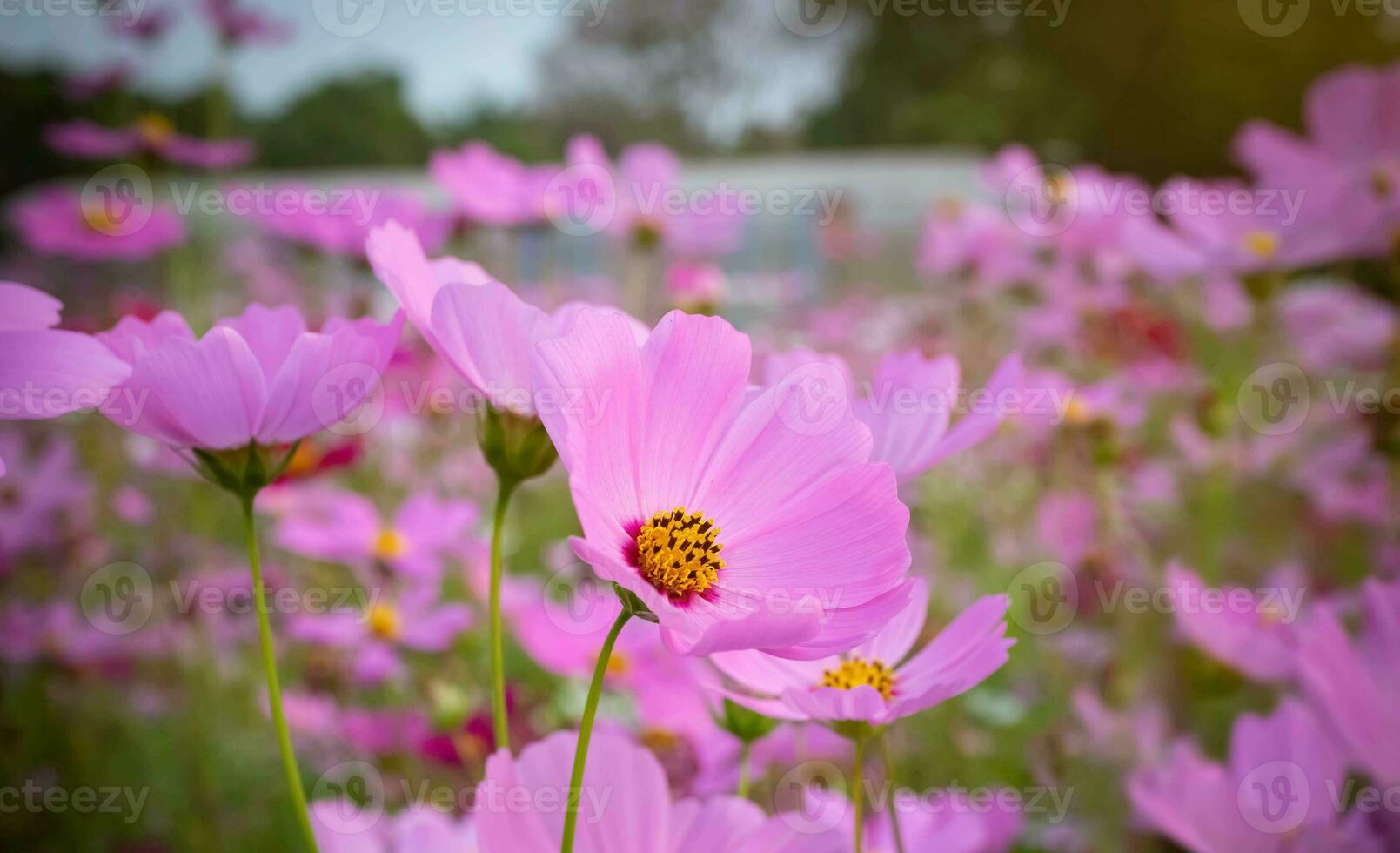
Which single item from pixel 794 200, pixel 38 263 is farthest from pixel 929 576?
pixel 38 263

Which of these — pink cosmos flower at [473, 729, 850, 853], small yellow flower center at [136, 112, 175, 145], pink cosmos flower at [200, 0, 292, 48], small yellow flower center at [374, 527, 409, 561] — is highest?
pink cosmos flower at [200, 0, 292, 48]

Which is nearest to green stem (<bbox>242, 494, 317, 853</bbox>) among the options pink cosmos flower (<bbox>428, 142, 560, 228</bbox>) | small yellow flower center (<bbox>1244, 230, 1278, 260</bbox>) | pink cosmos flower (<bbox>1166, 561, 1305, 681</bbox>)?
pink cosmos flower (<bbox>1166, 561, 1305, 681</bbox>)

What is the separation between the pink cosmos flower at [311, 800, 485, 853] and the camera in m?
0.22

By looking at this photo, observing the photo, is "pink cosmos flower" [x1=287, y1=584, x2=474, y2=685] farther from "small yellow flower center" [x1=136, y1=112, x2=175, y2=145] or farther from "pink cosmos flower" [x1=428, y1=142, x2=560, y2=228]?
"small yellow flower center" [x1=136, y1=112, x2=175, y2=145]

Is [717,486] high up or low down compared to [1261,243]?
down

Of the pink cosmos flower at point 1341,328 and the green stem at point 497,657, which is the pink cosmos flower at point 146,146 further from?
the pink cosmos flower at point 1341,328

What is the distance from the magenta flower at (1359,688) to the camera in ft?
0.88

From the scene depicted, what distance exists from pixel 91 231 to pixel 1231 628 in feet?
3.17

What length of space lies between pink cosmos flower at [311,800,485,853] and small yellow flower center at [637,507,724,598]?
0.08 m

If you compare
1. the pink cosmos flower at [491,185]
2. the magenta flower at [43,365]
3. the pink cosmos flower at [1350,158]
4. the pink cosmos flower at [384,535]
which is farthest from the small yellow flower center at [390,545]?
the pink cosmos flower at [1350,158]

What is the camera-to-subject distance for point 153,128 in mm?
→ 798

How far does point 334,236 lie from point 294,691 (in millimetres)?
371

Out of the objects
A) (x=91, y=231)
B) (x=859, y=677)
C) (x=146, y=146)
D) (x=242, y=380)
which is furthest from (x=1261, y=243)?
(x=91, y=231)

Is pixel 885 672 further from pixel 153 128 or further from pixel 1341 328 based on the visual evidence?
pixel 153 128
